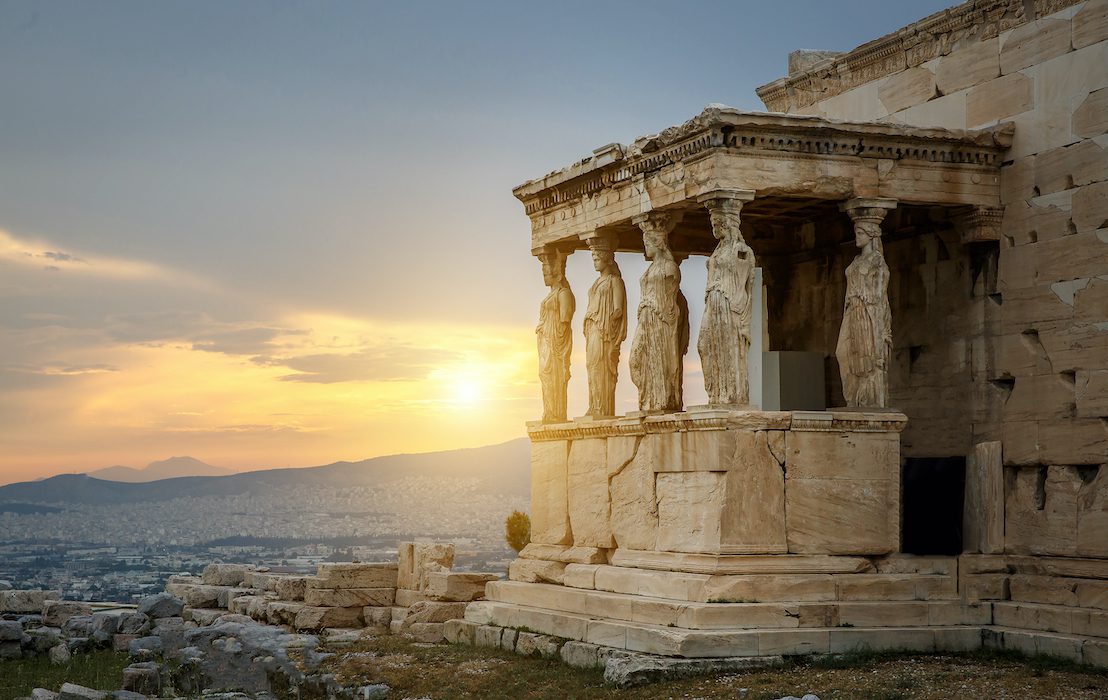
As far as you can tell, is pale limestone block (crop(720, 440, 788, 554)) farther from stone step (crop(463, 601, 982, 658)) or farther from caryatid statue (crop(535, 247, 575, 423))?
caryatid statue (crop(535, 247, 575, 423))

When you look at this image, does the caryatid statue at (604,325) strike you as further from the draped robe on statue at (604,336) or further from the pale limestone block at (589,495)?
the pale limestone block at (589,495)

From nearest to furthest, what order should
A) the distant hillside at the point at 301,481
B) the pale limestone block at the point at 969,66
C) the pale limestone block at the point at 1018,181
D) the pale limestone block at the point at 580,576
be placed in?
the pale limestone block at the point at 1018,181, the pale limestone block at the point at 969,66, the pale limestone block at the point at 580,576, the distant hillside at the point at 301,481

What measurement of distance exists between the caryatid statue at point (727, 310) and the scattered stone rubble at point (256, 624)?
14.1ft

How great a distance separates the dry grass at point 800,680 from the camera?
12961 mm

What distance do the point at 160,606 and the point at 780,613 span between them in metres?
9.82

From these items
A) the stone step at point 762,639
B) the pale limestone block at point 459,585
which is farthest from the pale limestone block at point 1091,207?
the pale limestone block at point 459,585

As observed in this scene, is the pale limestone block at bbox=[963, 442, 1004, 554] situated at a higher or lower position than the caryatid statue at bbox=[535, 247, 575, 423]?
lower

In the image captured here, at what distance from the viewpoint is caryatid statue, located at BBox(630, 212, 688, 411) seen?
16.2 m

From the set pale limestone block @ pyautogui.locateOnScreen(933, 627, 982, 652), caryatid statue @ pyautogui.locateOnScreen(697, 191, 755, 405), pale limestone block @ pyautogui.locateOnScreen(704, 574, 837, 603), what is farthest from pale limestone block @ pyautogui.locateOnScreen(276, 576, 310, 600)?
pale limestone block @ pyautogui.locateOnScreen(933, 627, 982, 652)

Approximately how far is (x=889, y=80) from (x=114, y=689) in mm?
10512

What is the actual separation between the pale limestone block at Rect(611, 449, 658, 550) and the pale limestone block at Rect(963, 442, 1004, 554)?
3.11 meters

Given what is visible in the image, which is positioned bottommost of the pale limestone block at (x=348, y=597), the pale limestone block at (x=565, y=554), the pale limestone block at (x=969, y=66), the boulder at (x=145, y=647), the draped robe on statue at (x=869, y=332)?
the boulder at (x=145, y=647)

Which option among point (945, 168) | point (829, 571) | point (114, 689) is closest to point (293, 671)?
point (114, 689)

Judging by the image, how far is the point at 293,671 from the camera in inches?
603
